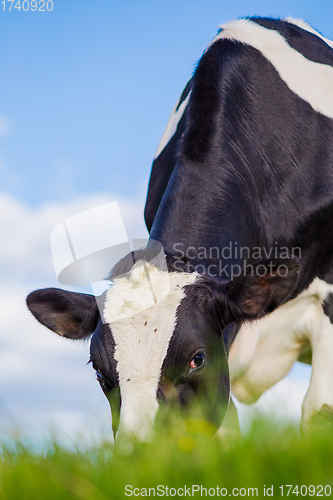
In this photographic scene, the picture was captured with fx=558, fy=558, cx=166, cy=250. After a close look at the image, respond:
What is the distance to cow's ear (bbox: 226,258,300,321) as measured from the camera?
12.6ft

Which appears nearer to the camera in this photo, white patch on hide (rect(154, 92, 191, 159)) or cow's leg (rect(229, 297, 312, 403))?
cow's leg (rect(229, 297, 312, 403))

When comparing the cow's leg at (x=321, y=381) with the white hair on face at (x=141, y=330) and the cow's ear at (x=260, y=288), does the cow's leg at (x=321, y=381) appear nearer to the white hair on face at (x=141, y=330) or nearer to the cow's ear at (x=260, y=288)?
the cow's ear at (x=260, y=288)

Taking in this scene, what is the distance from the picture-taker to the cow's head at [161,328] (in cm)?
332

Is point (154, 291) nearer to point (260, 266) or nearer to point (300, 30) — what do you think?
point (260, 266)

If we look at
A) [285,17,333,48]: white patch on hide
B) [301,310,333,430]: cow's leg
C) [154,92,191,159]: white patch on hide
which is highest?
[285,17,333,48]: white patch on hide

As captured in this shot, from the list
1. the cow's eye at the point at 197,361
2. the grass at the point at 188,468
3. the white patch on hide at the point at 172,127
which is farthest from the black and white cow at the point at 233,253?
the grass at the point at 188,468

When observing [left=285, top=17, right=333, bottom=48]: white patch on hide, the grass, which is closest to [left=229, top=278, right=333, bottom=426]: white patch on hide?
the grass

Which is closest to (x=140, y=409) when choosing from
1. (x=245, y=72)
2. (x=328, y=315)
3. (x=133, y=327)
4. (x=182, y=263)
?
(x=133, y=327)

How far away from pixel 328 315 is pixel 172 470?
3.86m

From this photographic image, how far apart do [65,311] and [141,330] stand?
962mm

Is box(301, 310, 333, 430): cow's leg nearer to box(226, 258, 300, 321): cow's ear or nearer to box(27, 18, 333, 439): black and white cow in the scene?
box(27, 18, 333, 439): black and white cow

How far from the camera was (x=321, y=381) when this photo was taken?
16.7ft

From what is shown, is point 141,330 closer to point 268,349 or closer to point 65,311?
point 65,311

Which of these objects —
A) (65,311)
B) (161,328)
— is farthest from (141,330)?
(65,311)
